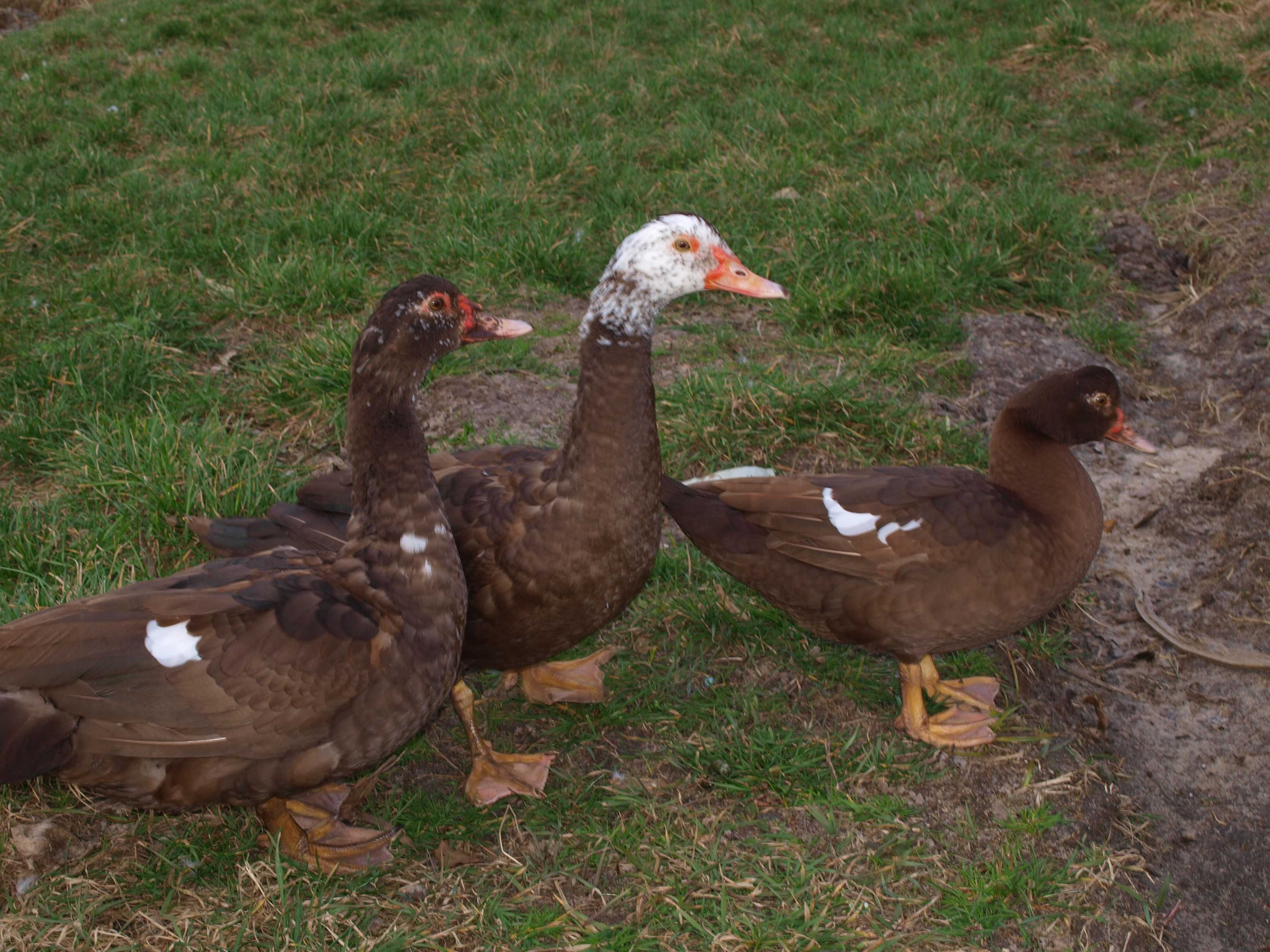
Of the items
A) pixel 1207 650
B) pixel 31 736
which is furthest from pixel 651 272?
pixel 1207 650

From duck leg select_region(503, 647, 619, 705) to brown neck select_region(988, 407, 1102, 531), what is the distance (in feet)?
4.88

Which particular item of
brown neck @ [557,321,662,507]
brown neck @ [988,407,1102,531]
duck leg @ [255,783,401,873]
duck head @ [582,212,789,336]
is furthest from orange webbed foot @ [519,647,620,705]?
brown neck @ [988,407,1102,531]

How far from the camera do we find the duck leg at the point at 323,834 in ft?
9.68

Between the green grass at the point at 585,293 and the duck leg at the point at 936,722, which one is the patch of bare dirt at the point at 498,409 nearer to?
the green grass at the point at 585,293

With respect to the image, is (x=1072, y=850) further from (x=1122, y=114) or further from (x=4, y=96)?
(x=4, y=96)

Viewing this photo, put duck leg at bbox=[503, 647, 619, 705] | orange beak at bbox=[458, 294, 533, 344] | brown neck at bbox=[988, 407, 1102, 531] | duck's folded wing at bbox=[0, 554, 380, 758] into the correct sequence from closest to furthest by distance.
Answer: duck's folded wing at bbox=[0, 554, 380, 758]
orange beak at bbox=[458, 294, 533, 344]
brown neck at bbox=[988, 407, 1102, 531]
duck leg at bbox=[503, 647, 619, 705]

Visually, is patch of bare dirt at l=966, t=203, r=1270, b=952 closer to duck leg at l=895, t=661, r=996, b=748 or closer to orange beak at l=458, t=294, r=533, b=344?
duck leg at l=895, t=661, r=996, b=748

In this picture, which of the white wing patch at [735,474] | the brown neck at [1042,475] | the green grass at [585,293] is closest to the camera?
the green grass at [585,293]

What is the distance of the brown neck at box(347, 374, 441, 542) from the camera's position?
302 cm

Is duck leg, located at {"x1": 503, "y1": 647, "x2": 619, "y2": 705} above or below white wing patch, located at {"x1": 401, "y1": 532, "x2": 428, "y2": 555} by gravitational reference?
below

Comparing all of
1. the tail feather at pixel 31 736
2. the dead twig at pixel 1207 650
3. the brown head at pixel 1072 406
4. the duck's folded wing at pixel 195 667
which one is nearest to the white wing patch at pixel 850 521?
the brown head at pixel 1072 406

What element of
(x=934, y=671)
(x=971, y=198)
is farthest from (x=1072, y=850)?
(x=971, y=198)

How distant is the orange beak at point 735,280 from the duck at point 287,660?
2.59 feet

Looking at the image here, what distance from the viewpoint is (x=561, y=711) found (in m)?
3.62
